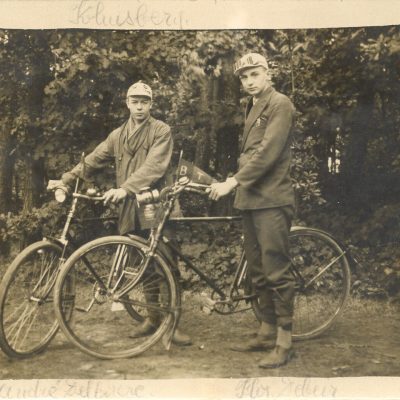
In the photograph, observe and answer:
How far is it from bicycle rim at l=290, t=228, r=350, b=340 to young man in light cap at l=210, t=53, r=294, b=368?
141 millimetres

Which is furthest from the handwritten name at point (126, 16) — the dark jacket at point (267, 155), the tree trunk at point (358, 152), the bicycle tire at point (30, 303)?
the bicycle tire at point (30, 303)

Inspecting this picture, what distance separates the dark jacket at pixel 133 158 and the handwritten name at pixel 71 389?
655mm

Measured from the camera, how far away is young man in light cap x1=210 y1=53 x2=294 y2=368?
202cm

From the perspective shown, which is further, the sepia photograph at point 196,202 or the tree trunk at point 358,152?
the tree trunk at point 358,152

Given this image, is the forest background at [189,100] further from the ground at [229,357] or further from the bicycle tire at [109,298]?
the ground at [229,357]

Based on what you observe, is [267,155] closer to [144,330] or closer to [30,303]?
[144,330]

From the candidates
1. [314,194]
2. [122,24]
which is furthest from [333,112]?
[122,24]

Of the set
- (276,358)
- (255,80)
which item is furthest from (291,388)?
(255,80)

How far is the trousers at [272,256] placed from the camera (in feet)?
6.84

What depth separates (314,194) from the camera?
7.44ft

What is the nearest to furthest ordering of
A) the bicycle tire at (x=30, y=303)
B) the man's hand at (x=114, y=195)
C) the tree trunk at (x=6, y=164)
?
the bicycle tire at (x=30, y=303) < the man's hand at (x=114, y=195) < the tree trunk at (x=6, y=164)

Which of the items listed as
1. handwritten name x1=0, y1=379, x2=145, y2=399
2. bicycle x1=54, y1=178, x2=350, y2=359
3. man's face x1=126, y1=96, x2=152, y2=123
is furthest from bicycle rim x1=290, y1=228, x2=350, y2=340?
man's face x1=126, y1=96, x2=152, y2=123

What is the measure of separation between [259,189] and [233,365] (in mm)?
762

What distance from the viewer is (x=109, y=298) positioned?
6.82 feet
